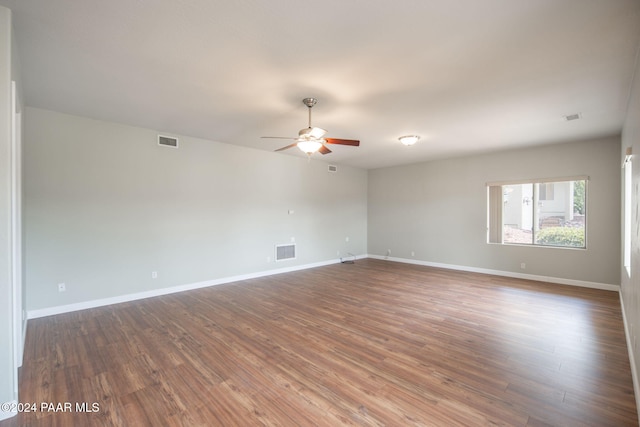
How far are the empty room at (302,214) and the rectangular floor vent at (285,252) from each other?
0.20ft

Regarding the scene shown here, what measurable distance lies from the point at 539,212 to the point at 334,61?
580 centimetres

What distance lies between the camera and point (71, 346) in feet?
9.78

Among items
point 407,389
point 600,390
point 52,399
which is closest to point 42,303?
point 52,399

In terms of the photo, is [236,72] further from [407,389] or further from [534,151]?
[534,151]

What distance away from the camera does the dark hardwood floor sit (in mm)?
1984

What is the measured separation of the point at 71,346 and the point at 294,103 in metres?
3.73

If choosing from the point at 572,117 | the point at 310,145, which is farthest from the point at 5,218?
A: the point at 572,117

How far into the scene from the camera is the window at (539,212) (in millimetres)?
5500

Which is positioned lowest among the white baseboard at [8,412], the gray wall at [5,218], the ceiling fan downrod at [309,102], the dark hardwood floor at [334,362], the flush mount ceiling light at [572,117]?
the dark hardwood floor at [334,362]

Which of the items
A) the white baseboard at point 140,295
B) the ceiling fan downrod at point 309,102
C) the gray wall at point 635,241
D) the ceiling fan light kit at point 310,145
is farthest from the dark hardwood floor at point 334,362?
the ceiling fan downrod at point 309,102

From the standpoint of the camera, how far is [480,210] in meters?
6.57

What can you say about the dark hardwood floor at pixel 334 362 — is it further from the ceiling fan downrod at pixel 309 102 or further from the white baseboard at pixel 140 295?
the ceiling fan downrod at pixel 309 102

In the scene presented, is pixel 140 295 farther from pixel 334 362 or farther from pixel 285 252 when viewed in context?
pixel 334 362

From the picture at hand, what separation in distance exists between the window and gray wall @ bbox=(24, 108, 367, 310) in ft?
15.3
